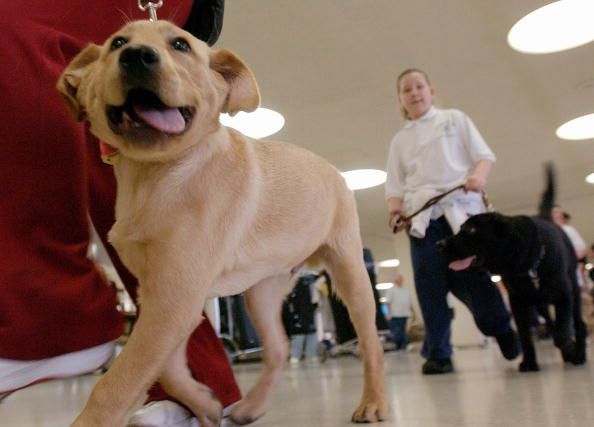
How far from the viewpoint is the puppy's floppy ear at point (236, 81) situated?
1.63 m

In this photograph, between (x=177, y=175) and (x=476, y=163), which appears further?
(x=476, y=163)

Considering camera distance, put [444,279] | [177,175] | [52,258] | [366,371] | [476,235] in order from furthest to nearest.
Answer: [444,279] → [476,235] → [366,371] → [52,258] → [177,175]

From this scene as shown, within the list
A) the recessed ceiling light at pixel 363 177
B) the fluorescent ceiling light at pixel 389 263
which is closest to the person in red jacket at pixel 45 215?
the recessed ceiling light at pixel 363 177

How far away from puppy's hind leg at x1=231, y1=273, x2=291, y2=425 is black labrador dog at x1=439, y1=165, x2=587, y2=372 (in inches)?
67.2

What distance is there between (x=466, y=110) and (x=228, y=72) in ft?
25.3

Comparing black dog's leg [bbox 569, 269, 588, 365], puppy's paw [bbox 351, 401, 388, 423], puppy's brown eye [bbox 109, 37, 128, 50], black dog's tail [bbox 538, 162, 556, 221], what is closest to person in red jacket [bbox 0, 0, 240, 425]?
puppy's brown eye [bbox 109, 37, 128, 50]

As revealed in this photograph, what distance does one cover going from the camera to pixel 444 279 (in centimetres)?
386

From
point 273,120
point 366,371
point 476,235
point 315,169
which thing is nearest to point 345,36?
point 273,120

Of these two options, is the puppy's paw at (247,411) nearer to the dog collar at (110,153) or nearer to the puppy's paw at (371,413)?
the puppy's paw at (371,413)

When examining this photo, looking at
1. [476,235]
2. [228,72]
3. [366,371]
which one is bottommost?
[366,371]

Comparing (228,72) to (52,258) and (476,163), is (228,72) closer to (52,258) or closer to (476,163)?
(52,258)

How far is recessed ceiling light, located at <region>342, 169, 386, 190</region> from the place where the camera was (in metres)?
10.4

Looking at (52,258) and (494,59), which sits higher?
(494,59)

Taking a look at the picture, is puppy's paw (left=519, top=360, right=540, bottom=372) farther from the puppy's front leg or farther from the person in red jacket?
the puppy's front leg
